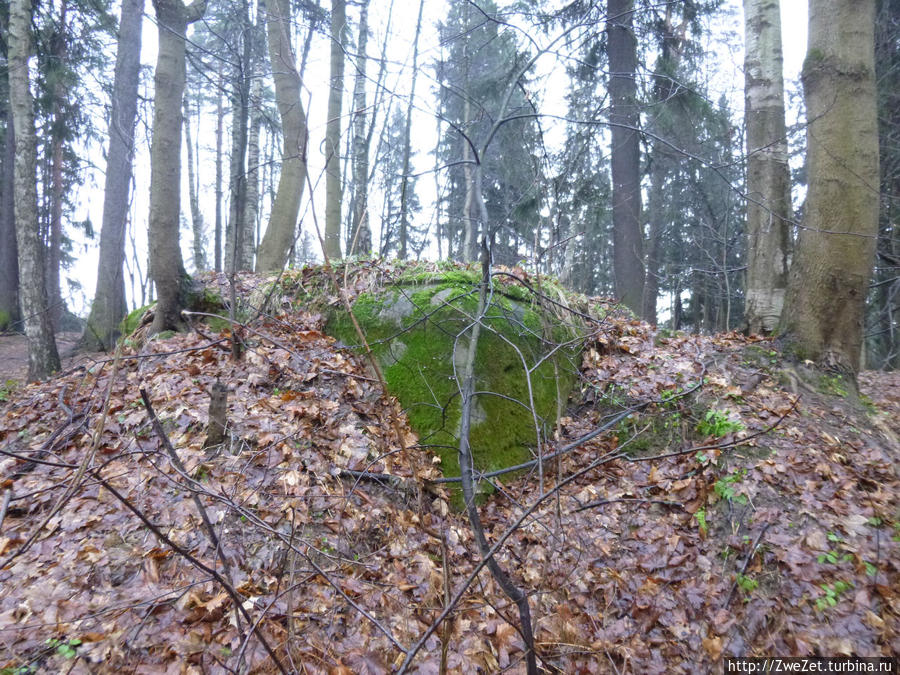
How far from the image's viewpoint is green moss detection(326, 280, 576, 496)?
161 inches

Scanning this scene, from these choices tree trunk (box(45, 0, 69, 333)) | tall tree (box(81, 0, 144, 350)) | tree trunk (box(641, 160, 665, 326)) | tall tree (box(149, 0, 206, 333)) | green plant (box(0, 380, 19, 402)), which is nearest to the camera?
tall tree (box(149, 0, 206, 333))

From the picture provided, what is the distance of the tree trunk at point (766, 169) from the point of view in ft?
16.4

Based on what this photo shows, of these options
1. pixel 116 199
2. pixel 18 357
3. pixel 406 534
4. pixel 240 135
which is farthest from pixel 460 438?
pixel 18 357

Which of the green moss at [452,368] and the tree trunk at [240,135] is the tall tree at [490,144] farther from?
the tree trunk at [240,135]

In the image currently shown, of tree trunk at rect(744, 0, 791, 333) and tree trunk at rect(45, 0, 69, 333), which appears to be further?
tree trunk at rect(45, 0, 69, 333)

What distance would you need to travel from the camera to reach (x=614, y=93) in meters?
8.37

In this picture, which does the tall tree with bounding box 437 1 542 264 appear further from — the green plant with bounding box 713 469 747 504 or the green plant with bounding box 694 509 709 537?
the green plant with bounding box 694 509 709 537

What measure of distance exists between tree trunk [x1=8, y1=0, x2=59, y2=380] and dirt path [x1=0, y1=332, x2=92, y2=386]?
51 cm

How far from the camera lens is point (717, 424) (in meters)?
3.75

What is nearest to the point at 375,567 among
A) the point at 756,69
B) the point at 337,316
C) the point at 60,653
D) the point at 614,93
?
the point at 60,653

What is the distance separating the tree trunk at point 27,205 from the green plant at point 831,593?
27.9ft

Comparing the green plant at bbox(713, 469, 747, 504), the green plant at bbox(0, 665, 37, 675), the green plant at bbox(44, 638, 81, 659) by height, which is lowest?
the green plant at bbox(0, 665, 37, 675)

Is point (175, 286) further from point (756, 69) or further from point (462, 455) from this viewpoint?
point (756, 69)

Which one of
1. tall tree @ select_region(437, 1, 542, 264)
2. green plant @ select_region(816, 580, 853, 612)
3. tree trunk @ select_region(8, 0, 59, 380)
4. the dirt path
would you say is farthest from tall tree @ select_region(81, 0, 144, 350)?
green plant @ select_region(816, 580, 853, 612)
